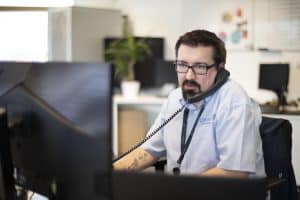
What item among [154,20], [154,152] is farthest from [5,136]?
[154,20]

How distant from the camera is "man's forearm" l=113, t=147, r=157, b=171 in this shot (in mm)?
1848

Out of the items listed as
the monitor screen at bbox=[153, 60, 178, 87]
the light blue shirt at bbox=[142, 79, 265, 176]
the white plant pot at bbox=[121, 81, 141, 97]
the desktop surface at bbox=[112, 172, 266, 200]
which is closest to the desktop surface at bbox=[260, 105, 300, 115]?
the monitor screen at bbox=[153, 60, 178, 87]

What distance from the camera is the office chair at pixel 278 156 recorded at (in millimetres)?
1921

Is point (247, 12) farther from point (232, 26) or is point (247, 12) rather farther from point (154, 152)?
point (154, 152)

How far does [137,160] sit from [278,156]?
2.03ft

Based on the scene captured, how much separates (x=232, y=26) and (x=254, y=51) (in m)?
0.39

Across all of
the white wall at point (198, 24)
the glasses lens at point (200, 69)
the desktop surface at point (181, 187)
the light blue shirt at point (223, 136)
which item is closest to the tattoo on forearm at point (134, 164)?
the light blue shirt at point (223, 136)

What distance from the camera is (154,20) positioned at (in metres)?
5.53

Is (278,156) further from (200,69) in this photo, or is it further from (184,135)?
(200,69)

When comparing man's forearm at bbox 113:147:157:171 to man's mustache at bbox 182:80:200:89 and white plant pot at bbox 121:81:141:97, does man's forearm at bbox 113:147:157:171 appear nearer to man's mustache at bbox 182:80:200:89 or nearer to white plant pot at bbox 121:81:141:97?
man's mustache at bbox 182:80:200:89

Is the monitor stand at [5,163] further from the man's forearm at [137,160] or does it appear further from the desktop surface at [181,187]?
the man's forearm at [137,160]

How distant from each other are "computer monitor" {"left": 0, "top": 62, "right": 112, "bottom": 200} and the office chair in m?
0.85

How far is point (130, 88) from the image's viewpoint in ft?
17.3

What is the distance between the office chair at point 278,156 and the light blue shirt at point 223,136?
10 centimetres
